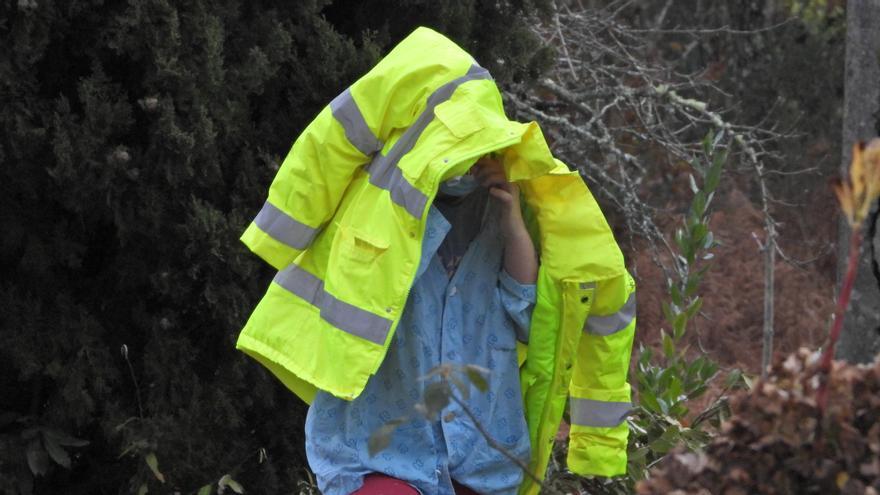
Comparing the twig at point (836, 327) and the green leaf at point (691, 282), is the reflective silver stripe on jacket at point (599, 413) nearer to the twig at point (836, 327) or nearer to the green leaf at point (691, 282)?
the green leaf at point (691, 282)

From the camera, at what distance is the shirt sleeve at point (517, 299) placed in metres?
3.74

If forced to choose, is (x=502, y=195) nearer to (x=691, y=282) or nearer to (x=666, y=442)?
(x=691, y=282)

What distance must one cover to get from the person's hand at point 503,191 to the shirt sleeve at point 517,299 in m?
0.12

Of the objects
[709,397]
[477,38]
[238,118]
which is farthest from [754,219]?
[238,118]

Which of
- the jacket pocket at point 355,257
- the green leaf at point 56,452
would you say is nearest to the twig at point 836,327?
the jacket pocket at point 355,257

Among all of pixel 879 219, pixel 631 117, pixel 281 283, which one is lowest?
pixel 631 117

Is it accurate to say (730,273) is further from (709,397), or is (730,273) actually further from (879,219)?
(879,219)

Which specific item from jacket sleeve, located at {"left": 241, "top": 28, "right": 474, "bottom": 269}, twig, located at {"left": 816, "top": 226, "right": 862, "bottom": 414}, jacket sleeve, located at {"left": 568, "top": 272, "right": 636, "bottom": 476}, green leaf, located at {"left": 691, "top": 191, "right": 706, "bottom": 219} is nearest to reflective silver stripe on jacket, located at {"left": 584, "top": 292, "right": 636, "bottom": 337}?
jacket sleeve, located at {"left": 568, "top": 272, "right": 636, "bottom": 476}

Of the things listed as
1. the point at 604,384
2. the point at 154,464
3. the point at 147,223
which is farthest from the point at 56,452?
the point at 604,384

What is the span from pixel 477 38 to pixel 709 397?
10.9 ft

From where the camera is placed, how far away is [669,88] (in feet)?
22.5

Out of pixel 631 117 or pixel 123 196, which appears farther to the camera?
pixel 631 117

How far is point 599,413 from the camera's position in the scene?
12.6 ft

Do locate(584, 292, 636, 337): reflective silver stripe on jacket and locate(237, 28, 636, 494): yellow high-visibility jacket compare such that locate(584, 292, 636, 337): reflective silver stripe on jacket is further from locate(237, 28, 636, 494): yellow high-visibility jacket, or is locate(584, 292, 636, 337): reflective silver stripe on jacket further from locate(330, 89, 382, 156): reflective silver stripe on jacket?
locate(330, 89, 382, 156): reflective silver stripe on jacket
